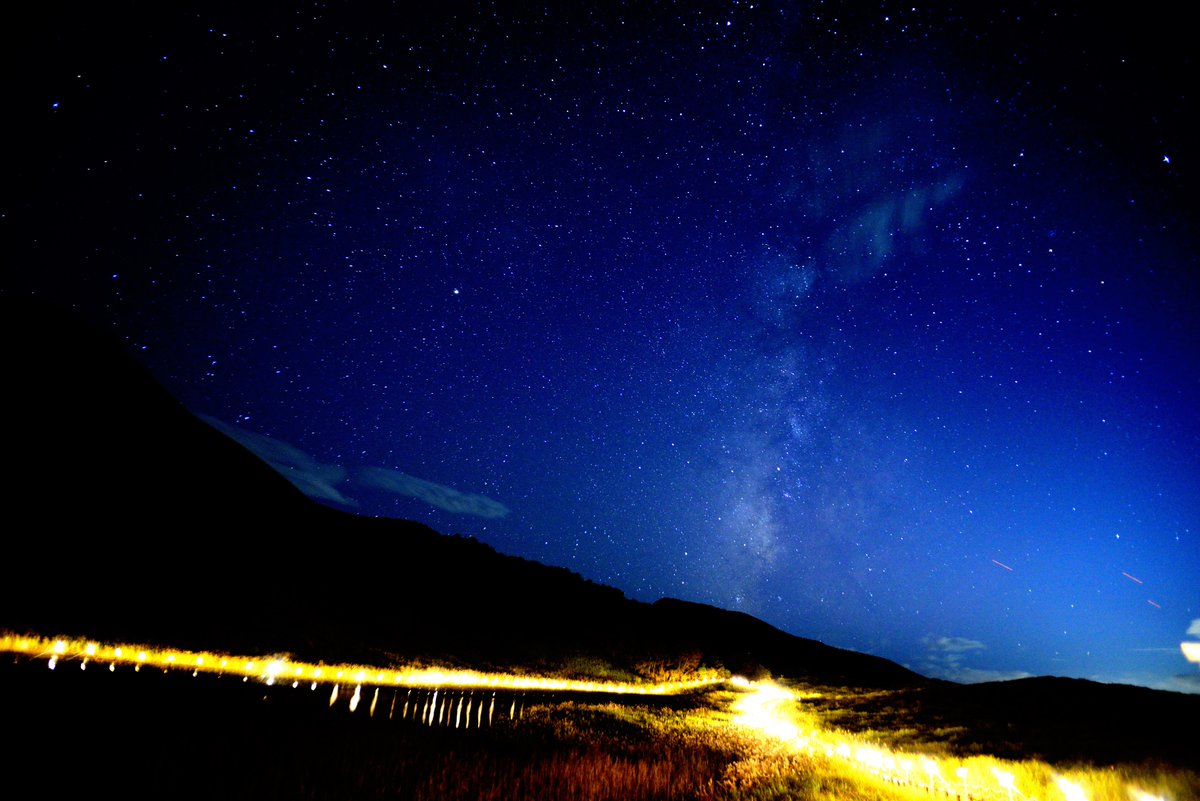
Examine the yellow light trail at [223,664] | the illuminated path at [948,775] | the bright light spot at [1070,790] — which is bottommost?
the yellow light trail at [223,664]

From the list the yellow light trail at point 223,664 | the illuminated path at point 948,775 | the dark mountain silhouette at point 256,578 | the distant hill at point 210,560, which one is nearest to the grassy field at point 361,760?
the illuminated path at point 948,775

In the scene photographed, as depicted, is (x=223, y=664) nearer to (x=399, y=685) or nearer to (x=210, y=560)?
(x=399, y=685)

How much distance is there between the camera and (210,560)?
33.3m

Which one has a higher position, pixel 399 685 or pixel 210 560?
pixel 210 560

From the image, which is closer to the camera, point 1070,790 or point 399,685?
point 1070,790

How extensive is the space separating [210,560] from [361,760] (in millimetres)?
36710

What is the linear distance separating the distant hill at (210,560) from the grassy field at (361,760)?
36.8ft

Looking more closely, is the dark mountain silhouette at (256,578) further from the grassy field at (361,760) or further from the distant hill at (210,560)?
the grassy field at (361,760)

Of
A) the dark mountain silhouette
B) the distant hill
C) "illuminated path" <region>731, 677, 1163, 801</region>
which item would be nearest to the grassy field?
"illuminated path" <region>731, 677, 1163, 801</region>

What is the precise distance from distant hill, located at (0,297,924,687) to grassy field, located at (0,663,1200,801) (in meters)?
11.2

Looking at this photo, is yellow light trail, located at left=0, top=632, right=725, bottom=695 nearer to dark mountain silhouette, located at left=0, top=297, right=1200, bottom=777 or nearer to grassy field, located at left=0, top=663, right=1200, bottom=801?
grassy field, located at left=0, top=663, right=1200, bottom=801

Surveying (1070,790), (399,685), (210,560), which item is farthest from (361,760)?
(210,560)

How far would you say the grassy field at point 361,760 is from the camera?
14.3 feet

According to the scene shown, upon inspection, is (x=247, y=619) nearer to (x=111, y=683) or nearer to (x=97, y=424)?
(x=111, y=683)
